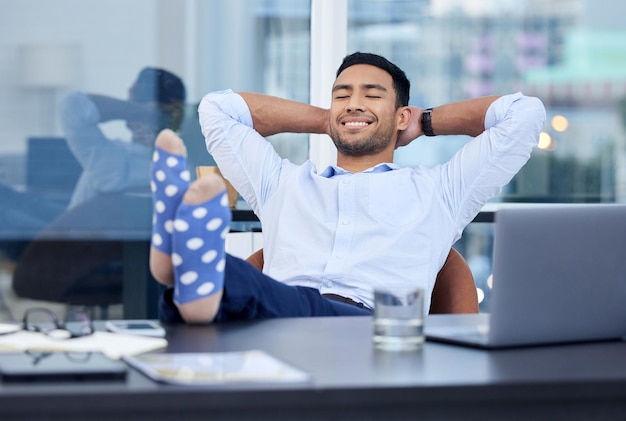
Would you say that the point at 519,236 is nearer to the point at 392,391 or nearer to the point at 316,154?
the point at 392,391

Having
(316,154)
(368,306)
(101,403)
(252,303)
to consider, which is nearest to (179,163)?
(252,303)

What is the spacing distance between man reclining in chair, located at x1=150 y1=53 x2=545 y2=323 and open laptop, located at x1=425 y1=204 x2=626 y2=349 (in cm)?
76

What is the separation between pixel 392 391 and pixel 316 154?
3298 mm

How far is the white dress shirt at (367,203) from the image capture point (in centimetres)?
277

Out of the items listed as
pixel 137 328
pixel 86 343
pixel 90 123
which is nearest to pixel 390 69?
pixel 90 123

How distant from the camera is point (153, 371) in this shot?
1173mm

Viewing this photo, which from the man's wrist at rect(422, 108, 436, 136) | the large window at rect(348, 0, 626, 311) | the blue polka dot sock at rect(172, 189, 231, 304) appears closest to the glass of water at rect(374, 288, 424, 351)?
the blue polka dot sock at rect(172, 189, 231, 304)

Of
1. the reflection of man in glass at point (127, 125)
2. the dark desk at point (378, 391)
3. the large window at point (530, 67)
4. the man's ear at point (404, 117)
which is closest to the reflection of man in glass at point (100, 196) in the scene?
the reflection of man in glass at point (127, 125)

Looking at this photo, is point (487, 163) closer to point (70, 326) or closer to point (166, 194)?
point (166, 194)

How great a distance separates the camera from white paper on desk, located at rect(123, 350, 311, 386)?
1.14 m

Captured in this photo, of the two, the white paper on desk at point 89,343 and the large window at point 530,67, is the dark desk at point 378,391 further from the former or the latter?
the large window at point 530,67

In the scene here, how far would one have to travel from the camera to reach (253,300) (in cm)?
184

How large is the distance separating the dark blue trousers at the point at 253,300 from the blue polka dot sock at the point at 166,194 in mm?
111

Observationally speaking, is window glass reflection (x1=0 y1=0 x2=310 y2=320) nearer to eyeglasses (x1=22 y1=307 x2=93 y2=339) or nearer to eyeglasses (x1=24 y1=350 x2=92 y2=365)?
eyeglasses (x1=22 y1=307 x2=93 y2=339)
